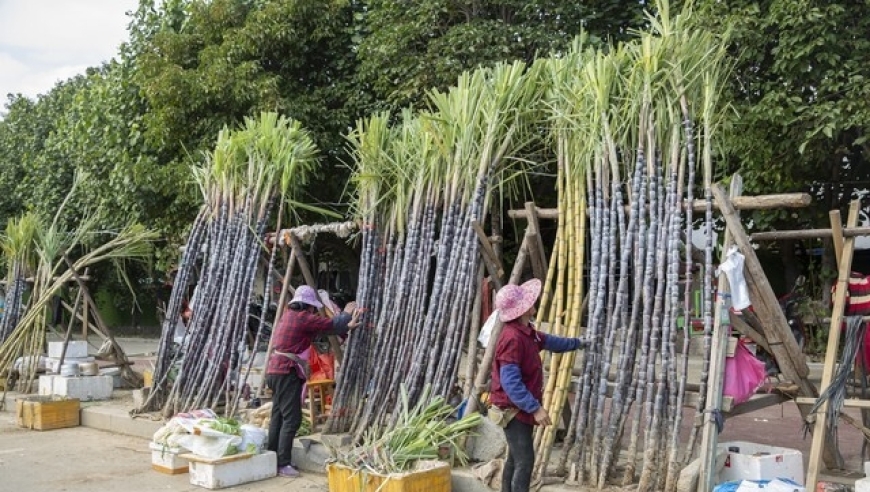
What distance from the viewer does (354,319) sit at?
7.89m

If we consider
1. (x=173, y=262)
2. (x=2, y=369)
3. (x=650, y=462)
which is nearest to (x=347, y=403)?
(x=650, y=462)

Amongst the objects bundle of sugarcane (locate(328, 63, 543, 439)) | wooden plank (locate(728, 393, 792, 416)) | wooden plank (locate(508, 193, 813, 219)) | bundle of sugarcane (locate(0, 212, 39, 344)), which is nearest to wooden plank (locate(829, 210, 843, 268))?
wooden plank (locate(508, 193, 813, 219))

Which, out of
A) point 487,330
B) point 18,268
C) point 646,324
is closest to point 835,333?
point 646,324

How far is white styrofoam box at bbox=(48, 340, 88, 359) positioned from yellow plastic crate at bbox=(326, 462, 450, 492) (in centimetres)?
640

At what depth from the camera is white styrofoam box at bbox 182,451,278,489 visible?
7.12m

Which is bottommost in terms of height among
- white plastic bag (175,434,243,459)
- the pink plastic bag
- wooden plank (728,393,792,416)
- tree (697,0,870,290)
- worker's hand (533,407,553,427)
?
white plastic bag (175,434,243,459)

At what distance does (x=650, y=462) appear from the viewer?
5844mm

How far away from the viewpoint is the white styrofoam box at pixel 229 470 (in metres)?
7.12

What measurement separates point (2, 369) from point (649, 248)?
30.9 ft

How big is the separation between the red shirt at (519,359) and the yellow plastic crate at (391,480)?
2.96 ft

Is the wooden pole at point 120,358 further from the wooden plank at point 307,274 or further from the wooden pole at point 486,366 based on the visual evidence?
the wooden pole at point 486,366

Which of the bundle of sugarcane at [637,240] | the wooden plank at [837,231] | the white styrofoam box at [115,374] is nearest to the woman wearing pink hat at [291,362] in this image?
the bundle of sugarcane at [637,240]

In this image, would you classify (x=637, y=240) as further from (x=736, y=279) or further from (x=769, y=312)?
(x=769, y=312)

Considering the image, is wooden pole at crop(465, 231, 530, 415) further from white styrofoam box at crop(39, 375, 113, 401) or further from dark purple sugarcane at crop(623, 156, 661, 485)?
white styrofoam box at crop(39, 375, 113, 401)
